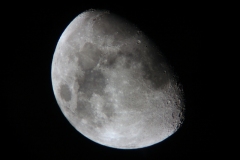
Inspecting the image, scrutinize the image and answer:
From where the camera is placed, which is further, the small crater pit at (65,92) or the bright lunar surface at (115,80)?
the small crater pit at (65,92)

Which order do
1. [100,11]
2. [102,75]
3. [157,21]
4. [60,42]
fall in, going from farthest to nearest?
[60,42] → [100,11] → [102,75] → [157,21]

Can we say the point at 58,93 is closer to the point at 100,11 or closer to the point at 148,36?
the point at 100,11

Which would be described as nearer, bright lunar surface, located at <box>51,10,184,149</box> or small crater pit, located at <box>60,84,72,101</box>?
bright lunar surface, located at <box>51,10,184,149</box>

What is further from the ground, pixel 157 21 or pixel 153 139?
pixel 157 21

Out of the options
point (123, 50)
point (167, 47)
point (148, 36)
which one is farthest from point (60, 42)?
point (167, 47)

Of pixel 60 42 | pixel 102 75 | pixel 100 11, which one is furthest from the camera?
pixel 60 42

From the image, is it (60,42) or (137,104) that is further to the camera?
(60,42)

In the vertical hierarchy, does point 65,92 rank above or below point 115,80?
below

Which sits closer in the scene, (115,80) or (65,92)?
(115,80)
